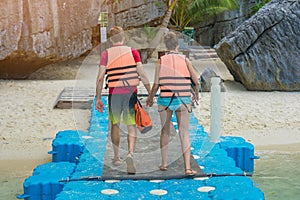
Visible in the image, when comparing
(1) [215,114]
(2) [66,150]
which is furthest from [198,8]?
(2) [66,150]

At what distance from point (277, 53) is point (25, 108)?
20.9 ft

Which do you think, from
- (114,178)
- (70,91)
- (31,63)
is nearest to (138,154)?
(114,178)

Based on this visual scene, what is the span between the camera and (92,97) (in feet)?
37.2

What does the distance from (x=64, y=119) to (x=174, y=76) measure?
5664 millimetres

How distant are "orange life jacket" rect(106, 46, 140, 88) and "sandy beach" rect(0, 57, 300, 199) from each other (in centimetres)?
312

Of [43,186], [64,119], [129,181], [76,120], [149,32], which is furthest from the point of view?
[64,119]

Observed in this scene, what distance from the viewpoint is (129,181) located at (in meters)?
4.99

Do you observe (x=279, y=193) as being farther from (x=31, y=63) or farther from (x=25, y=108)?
(x=31, y=63)

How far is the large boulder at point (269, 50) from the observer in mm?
13148

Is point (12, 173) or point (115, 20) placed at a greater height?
point (115, 20)

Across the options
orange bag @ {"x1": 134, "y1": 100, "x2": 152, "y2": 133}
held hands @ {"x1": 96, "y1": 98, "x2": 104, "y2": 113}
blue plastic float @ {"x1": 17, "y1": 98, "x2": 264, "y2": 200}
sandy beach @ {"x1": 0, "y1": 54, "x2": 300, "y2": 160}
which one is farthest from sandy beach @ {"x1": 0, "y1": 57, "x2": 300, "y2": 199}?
orange bag @ {"x1": 134, "y1": 100, "x2": 152, "y2": 133}

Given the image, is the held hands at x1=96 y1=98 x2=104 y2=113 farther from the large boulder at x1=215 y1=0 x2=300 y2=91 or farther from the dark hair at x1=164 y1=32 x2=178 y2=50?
the large boulder at x1=215 y1=0 x2=300 y2=91

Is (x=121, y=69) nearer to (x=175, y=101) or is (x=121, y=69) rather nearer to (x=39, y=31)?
(x=175, y=101)

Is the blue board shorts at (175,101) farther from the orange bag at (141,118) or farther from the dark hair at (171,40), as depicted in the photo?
the dark hair at (171,40)
